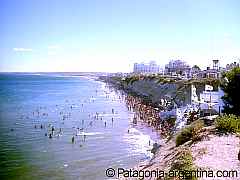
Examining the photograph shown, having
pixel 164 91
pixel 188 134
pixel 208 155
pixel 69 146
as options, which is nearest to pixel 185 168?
pixel 208 155

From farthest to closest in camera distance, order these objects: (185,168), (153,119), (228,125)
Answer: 1. (153,119)
2. (228,125)
3. (185,168)

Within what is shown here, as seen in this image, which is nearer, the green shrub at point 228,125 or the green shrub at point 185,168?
the green shrub at point 185,168

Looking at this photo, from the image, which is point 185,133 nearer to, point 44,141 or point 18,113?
point 44,141

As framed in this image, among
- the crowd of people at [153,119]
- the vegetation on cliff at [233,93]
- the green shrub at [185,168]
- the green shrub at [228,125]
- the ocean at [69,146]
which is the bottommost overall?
the ocean at [69,146]

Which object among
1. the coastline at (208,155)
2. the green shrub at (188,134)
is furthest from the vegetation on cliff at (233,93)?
the coastline at (208,155)

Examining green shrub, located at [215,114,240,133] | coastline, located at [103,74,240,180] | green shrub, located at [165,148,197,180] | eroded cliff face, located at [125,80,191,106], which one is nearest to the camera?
green shrub, located at [165,148,197,180]

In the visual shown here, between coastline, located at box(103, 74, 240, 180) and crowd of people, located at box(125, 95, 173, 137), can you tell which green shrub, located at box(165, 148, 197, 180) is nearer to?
coastline, located at box(103, 74, 240, 180)

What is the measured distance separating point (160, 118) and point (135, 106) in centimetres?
1780

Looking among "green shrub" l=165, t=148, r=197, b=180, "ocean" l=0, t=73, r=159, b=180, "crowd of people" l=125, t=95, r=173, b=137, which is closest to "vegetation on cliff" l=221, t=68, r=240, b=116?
"ocean" l=0, t=73, r=159, b=180

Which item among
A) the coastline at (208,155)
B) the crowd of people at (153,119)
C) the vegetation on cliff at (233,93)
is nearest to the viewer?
the coastline at (208,155)

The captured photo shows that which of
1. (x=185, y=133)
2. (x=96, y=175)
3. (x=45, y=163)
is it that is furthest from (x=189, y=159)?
(x=45, y=163)

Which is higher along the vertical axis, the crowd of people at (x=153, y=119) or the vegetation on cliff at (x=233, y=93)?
the vegetation on cliff at (x=233, y=93)

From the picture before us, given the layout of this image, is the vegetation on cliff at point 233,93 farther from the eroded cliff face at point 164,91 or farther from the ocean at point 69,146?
the eroded cliff face at point 164,91

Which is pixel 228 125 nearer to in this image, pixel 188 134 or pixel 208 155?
pixel 188 134
